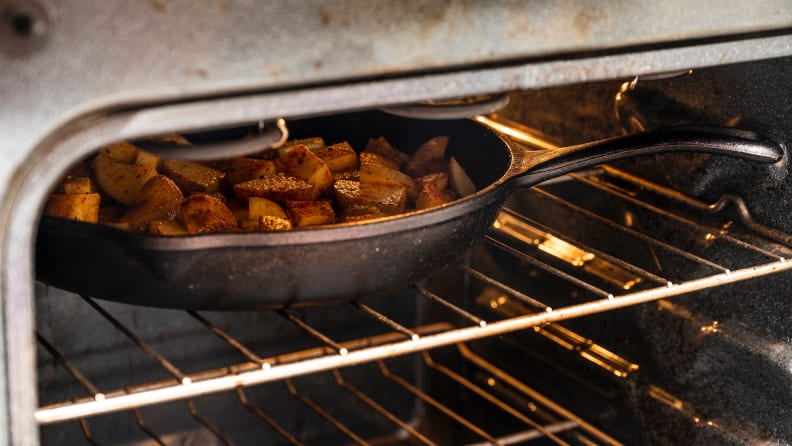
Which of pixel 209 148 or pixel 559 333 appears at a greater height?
pixel 559 333

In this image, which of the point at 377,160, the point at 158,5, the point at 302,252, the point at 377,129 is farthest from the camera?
the point at 377,129

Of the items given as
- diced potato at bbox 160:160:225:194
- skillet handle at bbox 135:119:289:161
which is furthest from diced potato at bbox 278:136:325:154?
skillet handle at bbox 135:119:289:161

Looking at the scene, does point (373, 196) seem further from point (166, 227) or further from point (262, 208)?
point (166, 227)

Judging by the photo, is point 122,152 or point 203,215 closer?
point 203,215

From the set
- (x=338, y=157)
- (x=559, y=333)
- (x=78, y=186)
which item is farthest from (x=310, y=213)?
(x=559, y=333)

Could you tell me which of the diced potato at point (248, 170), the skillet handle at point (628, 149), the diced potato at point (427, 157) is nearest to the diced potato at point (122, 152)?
the diced potato at point (248, 170)

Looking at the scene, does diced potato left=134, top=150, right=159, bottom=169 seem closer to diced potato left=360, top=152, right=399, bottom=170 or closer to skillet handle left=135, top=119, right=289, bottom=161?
diced potato left=360, top=152, right=399, bottom=170

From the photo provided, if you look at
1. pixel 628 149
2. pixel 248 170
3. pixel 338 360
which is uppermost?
pixel 628 149
